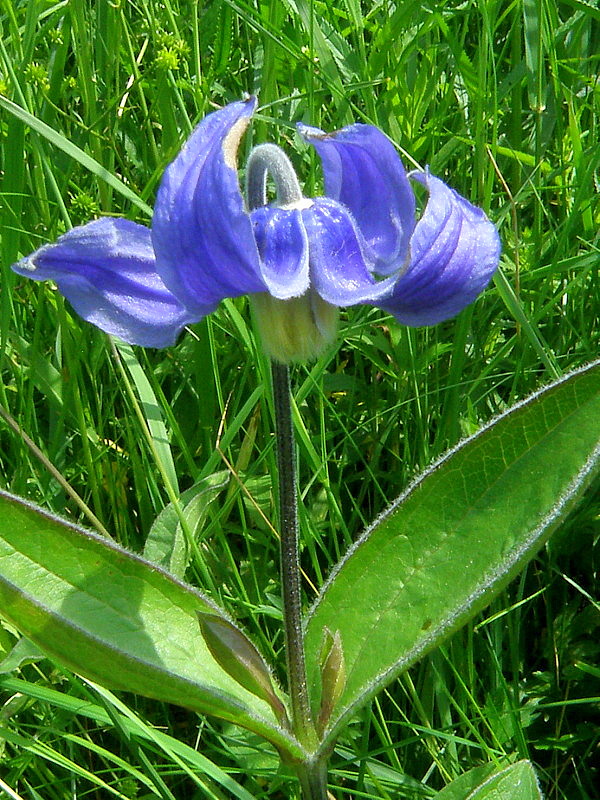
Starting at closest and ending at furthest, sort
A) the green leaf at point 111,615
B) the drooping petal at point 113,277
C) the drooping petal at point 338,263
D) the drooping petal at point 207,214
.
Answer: the drooping petal at point 207,214 < the drooping petal at point 338,263 < the drooping petal at point 113,277 < the green leaf at point 111,615

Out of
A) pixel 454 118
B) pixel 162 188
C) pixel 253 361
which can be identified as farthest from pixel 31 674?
pixel 454 118

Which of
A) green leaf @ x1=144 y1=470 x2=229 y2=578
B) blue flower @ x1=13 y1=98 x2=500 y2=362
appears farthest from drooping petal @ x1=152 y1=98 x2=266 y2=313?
green leaf @ x1=144 y1=470 x2=229 y2=578

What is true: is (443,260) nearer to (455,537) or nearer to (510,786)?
(455,537)

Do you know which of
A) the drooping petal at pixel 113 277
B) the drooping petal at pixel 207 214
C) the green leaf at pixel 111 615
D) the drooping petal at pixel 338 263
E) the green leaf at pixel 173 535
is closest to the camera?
the drooping petal at pixel 207 214

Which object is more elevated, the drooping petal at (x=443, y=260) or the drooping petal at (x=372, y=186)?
the drooping petal at (x=372, y=186)

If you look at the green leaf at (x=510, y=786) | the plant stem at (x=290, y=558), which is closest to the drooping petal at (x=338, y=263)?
the plant stem at (x=290, y=558)

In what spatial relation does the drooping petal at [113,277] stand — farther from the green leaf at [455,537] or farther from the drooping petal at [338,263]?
the green leaf at [455,537]
